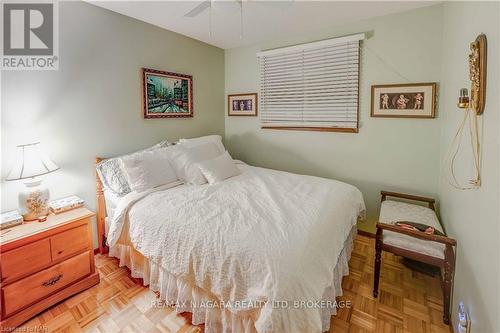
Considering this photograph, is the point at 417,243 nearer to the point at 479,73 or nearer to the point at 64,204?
the point at 479,73

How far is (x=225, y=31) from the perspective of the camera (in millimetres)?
3066

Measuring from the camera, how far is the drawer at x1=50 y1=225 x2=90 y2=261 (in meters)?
1.83

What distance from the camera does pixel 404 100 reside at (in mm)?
2574

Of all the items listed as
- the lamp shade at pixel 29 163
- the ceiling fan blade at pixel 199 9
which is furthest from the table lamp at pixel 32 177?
the ceiling fan blade at pixel 199 9

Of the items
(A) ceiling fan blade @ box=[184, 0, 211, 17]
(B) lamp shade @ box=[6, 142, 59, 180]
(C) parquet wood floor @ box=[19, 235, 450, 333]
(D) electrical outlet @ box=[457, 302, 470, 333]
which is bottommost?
(C) parquet wood floor @ box=[19, 235, 450, 333]

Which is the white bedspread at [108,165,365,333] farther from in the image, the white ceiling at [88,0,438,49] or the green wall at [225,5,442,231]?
the white ceiling at [88,0,438,49]

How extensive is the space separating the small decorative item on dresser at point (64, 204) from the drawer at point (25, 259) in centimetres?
32

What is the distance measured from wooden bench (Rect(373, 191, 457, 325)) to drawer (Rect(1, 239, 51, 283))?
2408 millimetres

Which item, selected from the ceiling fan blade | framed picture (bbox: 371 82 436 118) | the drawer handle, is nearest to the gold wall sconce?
framed picture (bbox: 371 82 436 118)

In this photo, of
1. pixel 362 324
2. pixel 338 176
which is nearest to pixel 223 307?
pixel 362 324

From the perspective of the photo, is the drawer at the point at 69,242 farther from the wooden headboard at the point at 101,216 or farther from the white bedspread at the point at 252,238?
the wooden headboard at the point at 101,216

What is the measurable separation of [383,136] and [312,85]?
40.0 inches
